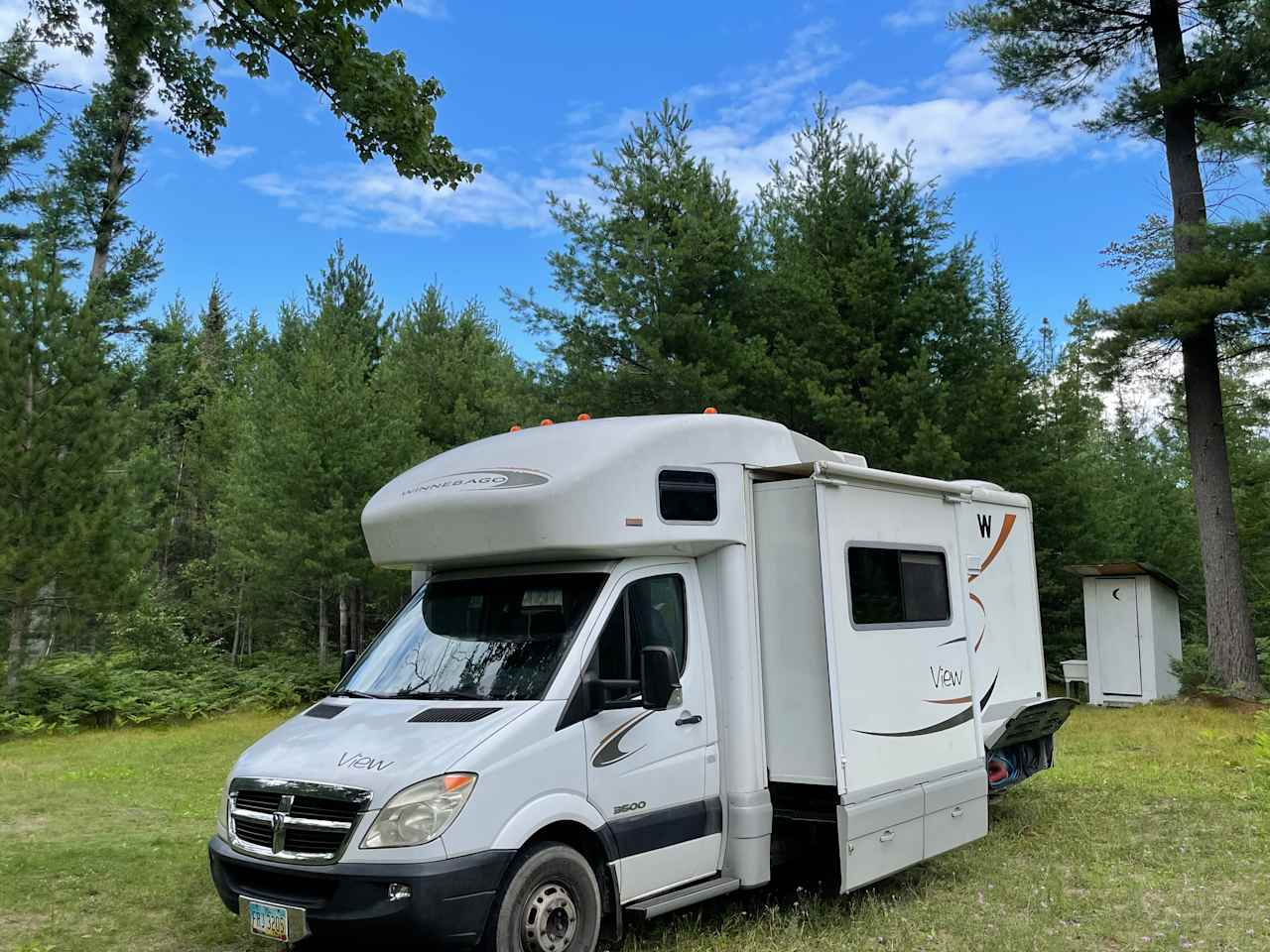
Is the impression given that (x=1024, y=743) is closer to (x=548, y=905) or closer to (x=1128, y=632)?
(x=548, y=905)

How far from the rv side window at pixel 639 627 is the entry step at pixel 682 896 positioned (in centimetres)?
120

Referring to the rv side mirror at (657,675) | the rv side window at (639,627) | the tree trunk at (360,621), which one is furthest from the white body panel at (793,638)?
the tree trunk at (360,621)

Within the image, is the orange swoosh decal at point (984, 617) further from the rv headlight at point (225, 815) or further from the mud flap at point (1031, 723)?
the rv headlight at point (225, 815)

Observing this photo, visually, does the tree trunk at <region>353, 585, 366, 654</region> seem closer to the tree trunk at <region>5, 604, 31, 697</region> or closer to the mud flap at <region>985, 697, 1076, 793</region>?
the tree trunk at <region>5, 604, 31, 697</region>

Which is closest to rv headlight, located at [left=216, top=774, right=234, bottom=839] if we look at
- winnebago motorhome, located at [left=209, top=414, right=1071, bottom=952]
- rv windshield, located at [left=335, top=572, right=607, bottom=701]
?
winnebago motorhome, located at [left=209, top=414, right=1071, bottom=952]

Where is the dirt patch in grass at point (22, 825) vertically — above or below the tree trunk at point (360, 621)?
below

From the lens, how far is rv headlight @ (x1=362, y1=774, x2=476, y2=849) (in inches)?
177

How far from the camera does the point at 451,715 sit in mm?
5043

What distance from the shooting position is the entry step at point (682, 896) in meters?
5.38

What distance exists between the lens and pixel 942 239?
776 inches

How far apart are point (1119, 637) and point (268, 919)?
17.1 metres

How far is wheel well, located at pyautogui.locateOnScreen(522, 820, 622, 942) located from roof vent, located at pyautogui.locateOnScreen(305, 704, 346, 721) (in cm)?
142

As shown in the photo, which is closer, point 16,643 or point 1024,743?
point 1024,743

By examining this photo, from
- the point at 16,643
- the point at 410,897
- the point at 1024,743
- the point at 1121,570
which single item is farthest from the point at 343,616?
the point at 410,897
